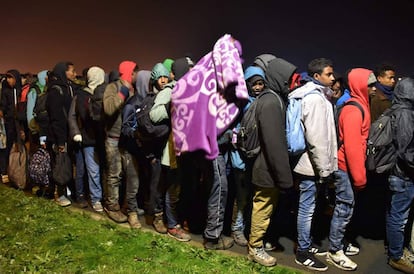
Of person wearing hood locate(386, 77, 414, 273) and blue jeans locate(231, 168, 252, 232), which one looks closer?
person wearing hood locate(386, 77, 414, 273)

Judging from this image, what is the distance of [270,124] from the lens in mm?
3412

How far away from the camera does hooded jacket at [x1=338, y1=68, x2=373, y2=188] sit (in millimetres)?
3521

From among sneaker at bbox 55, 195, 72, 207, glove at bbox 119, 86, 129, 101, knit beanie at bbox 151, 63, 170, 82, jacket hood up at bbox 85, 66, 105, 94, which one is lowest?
→ sneaker at bbox 55, 195, 72, 207

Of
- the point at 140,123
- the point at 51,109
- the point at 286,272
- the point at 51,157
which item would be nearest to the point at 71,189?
the point at 51,157

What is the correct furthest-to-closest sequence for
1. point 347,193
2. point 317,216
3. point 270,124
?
point 317,216 < point 347,193 < point 270,124

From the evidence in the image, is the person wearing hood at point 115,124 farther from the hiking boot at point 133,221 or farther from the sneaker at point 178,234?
the sneaker at point 178,234

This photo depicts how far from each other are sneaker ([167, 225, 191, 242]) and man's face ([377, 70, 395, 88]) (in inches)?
113

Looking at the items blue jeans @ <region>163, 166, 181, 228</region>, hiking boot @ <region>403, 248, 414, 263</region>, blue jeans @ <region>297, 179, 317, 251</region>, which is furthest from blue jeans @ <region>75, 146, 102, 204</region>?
hiking boot @ <region>403, 248, 414, 263</region>

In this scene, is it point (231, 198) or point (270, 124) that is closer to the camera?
point (270, 124)

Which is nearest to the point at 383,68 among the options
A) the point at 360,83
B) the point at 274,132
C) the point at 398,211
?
the point at 360,83

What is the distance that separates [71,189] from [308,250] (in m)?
3.73

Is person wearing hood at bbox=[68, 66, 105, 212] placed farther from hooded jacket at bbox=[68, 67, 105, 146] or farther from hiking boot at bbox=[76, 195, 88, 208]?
hiking boot at bbox=[76, 195, 88, 208]

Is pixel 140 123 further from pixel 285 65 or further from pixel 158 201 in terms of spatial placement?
pixel 285 65

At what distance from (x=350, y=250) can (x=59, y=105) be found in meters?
4.08
